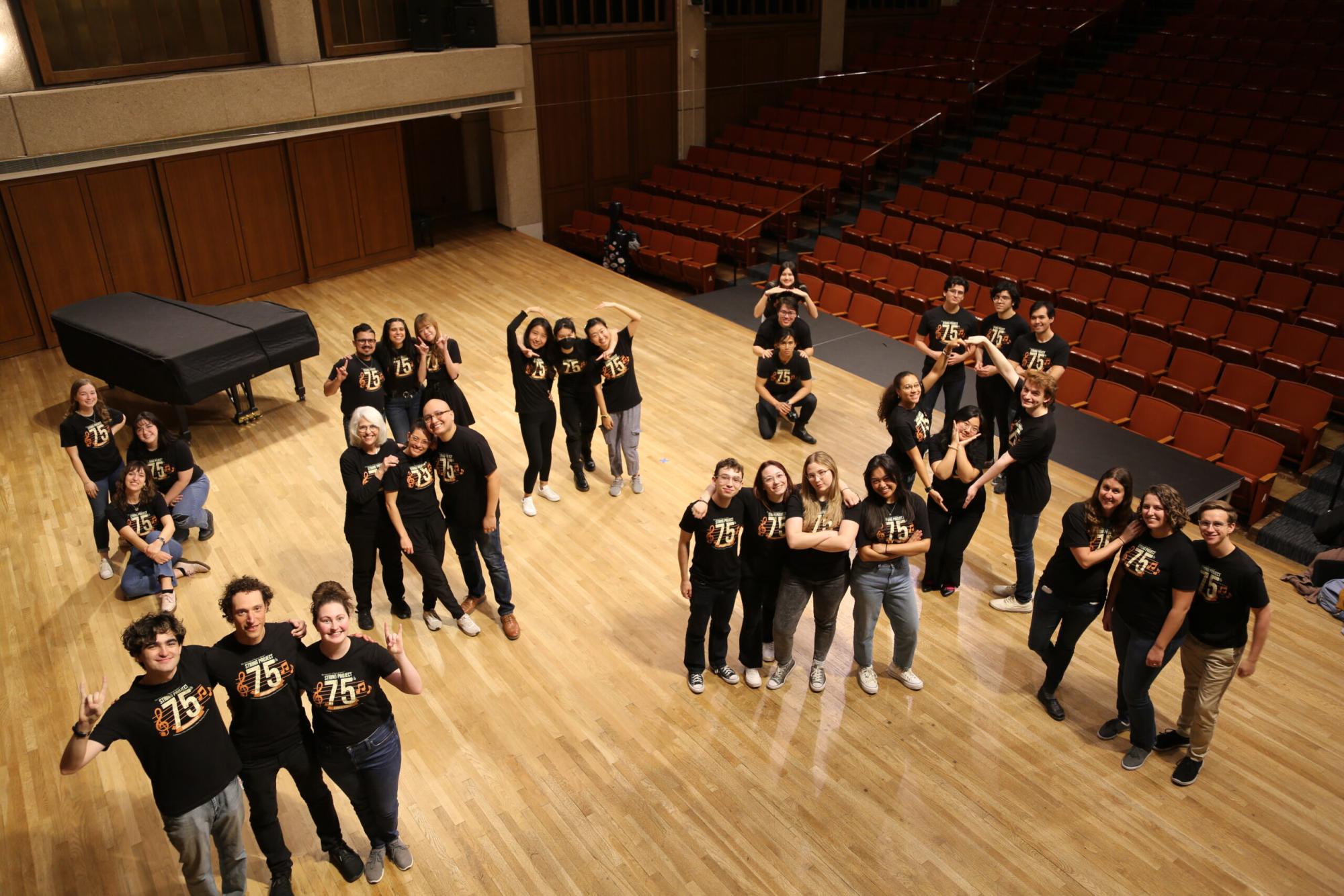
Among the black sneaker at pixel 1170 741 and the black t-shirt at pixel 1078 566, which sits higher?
the black t-shirt at pixel 1078 566

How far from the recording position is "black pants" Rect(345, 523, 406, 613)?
4.72 m

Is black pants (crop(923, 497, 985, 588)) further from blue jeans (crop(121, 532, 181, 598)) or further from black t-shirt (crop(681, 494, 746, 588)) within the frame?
blue jeans (crop(121, 532, 181, 598))

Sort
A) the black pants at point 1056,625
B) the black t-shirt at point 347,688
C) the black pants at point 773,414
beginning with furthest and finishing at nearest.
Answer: the black pants at point 773,414 < the black pants at point 1056,625 < the black t-shirt at point 347,688

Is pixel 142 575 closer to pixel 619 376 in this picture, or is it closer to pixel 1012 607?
pixel 619 376

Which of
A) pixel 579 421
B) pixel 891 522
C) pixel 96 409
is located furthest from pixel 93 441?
pixel 891 522

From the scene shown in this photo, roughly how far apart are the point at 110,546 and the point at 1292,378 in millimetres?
8023

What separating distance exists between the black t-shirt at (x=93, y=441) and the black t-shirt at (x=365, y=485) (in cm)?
198

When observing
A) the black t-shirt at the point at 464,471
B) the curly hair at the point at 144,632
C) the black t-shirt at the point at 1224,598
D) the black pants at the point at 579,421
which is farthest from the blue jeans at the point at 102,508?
the black t-shirt at the point at 1224,598

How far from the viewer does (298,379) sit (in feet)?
25.1

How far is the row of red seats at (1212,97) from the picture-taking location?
32.4 ft

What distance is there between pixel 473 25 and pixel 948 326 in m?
6.91

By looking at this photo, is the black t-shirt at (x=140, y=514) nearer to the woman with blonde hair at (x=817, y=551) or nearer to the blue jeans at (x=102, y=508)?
the blue jeans at (x=102, y=508)

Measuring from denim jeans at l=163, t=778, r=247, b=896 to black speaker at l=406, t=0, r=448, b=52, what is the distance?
28.9 ft

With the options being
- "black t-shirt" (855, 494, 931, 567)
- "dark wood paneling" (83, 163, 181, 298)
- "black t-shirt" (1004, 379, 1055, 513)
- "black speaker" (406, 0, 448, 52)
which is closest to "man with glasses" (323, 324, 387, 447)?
"black t-shirt" (855, 494, 931, 567)
